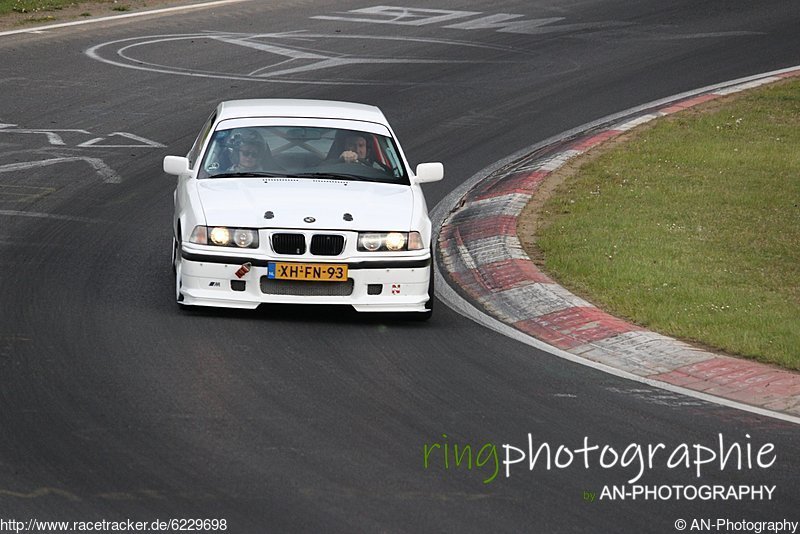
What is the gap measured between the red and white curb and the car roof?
1585 millimetres

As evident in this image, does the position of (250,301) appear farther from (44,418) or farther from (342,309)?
(44,418)

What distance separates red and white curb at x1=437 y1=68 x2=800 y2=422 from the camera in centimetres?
914

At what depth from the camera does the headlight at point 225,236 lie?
10094mm

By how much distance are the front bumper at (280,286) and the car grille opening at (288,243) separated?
0.42 ft

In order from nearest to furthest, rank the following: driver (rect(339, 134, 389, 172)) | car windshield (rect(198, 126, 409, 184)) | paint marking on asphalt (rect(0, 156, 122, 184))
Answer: car windshield (rect(198, 126, 409, 184)), driver (rect(339, 134, 389, 172)), paint marking on asphalt (rect(0, 156, 122, 184))

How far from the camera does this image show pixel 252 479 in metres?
7.04

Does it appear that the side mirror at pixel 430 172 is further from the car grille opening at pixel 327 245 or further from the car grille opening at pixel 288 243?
the car grille opening at pixel 288 243

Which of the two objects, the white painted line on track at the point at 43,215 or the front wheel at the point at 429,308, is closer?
the front wheel at the point at 429,308

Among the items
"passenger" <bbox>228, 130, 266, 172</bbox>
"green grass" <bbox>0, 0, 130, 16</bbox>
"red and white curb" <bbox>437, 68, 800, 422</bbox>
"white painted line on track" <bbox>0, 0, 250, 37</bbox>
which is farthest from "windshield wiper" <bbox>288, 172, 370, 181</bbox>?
"green grass" <bbox>0, 0, 130, 16</bbox>

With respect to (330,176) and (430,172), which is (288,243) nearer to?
(330,176)

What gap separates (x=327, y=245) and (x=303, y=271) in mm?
284

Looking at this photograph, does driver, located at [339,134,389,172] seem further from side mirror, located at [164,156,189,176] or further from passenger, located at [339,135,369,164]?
side mirror, located at [164,156,189,176]

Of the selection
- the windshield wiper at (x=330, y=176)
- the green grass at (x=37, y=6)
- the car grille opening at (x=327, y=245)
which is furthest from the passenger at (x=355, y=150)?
the green grass at (x=37, y=6)

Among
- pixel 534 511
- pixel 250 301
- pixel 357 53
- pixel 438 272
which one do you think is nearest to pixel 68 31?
pixel 357 53
